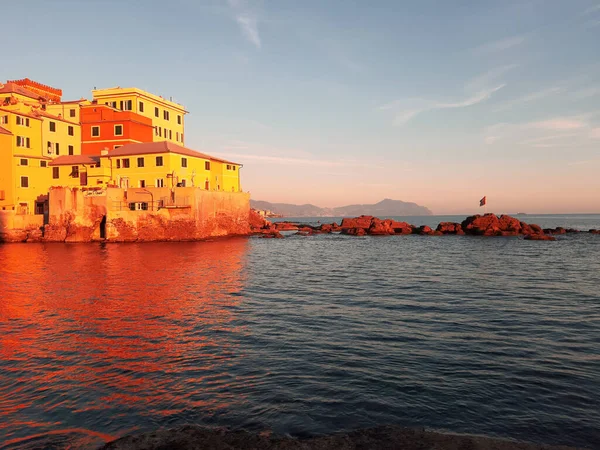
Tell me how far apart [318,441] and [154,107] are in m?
70.9

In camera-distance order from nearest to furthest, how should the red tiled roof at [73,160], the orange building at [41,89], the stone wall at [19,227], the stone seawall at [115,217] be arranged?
the stone seawall at [115,217]
the stone wall at [19,227]
the red tiled roof at [73,160]
the orange building at [41,89]

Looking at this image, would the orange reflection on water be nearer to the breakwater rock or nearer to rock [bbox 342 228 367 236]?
the breakwater rock

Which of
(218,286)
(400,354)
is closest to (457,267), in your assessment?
(218,286)

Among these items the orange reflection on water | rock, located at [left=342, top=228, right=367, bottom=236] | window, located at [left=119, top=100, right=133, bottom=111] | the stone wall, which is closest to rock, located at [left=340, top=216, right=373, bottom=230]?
rock, located at [left=342, top=228, right=367, bottom=236]

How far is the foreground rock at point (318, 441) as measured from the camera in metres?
6.50

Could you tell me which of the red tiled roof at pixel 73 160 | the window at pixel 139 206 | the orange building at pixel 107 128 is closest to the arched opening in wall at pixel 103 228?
the window at pixel 139 206

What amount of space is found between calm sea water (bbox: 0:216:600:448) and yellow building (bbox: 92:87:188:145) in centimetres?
4600

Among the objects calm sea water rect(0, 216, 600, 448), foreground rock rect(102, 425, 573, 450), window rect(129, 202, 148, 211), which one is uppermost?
window rect(129, 202, 148, 211)

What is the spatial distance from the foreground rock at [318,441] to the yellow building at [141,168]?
49.6 meters

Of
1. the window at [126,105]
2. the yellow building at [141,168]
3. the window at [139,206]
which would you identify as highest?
the window at [126,105]

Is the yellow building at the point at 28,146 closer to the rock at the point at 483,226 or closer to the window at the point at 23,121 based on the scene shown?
the window at the point at 23,121

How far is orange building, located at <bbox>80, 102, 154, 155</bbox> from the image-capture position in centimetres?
6238

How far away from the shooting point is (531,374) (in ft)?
34.7

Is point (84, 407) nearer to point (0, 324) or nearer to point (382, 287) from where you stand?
point (0, 324)
